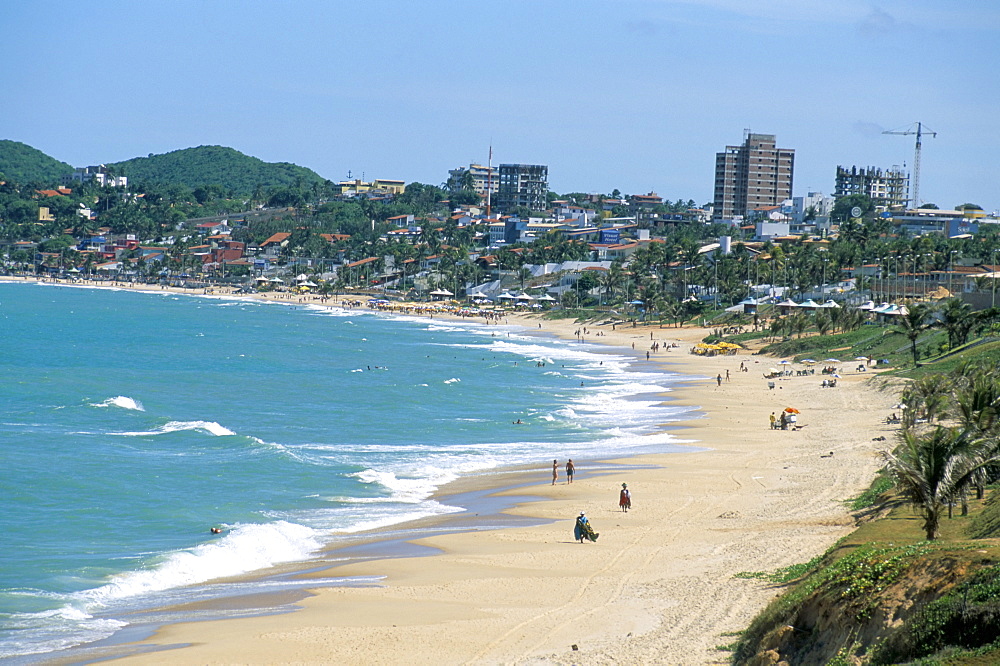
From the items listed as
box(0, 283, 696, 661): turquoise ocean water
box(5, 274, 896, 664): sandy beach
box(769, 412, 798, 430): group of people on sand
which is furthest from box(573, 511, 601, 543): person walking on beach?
box(769, 412, 798, 430): group of people on sand

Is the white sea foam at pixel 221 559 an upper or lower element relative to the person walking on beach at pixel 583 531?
lower

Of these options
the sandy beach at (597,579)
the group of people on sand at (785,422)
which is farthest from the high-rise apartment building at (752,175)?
the sandy beach at (597,579)

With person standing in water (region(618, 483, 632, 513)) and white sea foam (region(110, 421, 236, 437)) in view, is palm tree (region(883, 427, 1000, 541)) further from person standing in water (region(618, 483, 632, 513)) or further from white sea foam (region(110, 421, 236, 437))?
white sea foam (region(110, 421, 236, 437))

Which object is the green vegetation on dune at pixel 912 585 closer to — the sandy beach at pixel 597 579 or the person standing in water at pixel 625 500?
the sandy beach at pixel 597 579

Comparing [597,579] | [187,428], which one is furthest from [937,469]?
[187,428]

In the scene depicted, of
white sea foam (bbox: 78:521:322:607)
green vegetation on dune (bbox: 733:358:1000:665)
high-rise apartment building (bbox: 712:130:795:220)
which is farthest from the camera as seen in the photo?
high-rise apartment building (bbox: 712:130:795:220)

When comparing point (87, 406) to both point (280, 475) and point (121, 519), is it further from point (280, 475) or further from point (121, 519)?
point (121, 519)

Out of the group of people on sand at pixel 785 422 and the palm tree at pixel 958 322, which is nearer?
the group of people on sand at pixel 785 422
